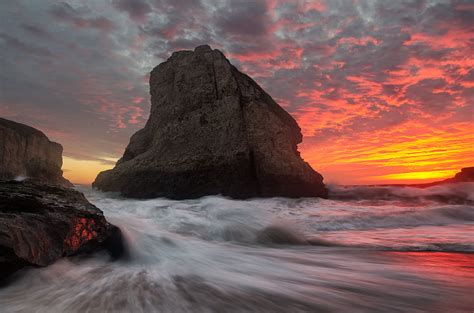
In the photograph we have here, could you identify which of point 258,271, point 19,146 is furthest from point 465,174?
point 19,146

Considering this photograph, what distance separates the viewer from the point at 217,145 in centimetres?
1029

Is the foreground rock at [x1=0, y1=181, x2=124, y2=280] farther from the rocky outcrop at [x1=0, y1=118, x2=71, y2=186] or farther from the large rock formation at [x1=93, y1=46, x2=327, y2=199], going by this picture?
the rocky outcrop at [x1=0, y1=118, x2=71, y2=186]

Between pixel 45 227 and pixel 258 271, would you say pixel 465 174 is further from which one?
pixel 45 227

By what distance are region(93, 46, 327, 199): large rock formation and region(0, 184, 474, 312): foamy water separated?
3.19 meters

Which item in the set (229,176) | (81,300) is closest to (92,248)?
(81,300)

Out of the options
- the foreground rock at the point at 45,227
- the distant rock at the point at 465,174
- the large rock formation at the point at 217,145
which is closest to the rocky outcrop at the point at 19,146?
the large rock formation at the point at 217,145

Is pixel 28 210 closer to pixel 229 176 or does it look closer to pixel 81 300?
pixel 81 300

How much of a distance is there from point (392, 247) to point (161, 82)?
37.0 ft

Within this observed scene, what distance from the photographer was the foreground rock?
2.64m

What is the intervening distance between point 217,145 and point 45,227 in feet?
24.4

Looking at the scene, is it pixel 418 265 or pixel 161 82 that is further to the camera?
pixel 161 82

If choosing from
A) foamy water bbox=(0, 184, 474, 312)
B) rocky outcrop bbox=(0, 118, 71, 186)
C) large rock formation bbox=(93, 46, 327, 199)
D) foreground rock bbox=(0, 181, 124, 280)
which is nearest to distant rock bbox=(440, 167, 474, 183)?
large rock formation bbox=(93, 46, 327, 199)

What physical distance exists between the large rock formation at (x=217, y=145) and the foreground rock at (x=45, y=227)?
607 cm

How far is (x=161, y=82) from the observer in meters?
13.4
